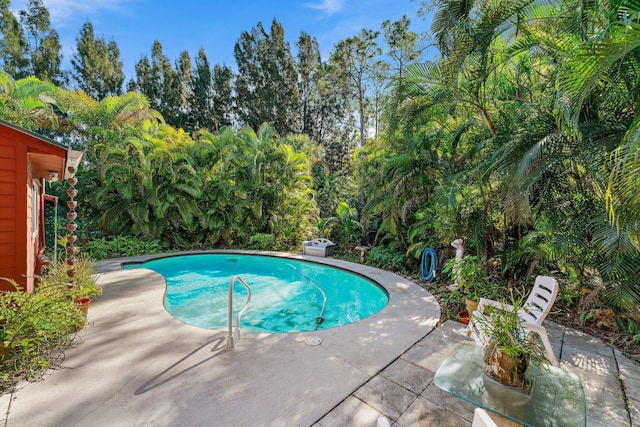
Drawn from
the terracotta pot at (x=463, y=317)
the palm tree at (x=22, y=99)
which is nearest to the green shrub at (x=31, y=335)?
the terracotta pot at (x=463, y=317)

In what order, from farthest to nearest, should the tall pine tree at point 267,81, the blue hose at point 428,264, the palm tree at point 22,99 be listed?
1. the tall pine tree at point 267,81
2. the palm tree at point 22,99
3. the blue hose at point 428,264

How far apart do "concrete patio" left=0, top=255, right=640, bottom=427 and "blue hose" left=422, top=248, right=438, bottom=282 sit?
2277 mm

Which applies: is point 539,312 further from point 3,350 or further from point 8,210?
point 8,210

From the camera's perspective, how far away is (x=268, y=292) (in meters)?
6.84

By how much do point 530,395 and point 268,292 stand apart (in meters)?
5.65

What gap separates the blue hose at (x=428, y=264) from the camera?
20.8 feet

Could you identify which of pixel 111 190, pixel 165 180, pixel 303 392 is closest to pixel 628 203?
pixel 303 392

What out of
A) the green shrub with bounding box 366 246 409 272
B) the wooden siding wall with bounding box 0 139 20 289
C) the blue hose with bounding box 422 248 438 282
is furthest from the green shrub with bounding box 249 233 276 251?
the wooden siding wall with bounding box 0 139 20 289

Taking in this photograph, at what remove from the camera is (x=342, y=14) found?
1168 centimetres

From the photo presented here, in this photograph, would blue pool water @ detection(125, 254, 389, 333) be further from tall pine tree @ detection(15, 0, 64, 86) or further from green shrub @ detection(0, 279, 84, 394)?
tall pine tree @ detection(15, 0, 64, 86)

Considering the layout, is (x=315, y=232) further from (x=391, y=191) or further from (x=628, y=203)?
(x=628, y=203)

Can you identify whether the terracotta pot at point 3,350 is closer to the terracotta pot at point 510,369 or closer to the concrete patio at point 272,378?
the concrete patio at point 272,378

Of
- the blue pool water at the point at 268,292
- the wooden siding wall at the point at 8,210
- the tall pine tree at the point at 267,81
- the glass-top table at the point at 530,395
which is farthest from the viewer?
the tall pine tree at the point at 267,81

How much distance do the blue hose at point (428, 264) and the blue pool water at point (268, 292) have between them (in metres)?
1.17
